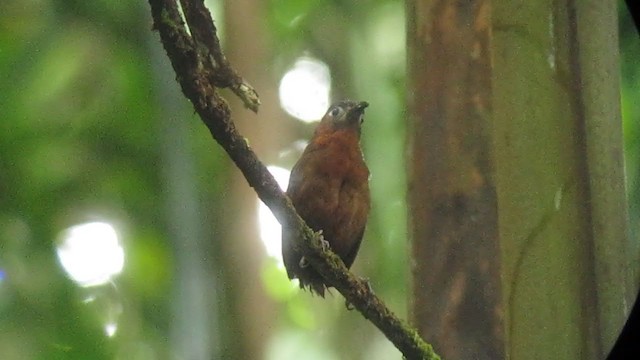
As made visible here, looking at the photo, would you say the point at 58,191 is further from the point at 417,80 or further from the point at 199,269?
the point at 417,80

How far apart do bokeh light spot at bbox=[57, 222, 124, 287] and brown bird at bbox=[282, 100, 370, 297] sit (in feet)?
0.98

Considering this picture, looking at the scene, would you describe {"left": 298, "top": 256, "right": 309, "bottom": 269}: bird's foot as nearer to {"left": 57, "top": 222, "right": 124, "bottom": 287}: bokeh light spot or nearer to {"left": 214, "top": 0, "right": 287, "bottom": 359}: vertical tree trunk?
Result: {"left": 214, "top": 0, "right": 287, "bottom": 359}: vertical tree trunk

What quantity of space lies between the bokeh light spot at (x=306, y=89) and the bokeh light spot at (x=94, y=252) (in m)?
0.28

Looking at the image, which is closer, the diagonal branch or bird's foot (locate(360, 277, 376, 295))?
the diagonal branch

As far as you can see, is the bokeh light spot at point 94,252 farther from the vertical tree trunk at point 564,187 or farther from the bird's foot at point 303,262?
the vertical tree trunk at point 564,187

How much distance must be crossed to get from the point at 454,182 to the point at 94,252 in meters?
0.47

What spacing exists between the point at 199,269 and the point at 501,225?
41cm

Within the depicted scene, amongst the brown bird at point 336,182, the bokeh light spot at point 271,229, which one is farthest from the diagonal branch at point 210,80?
the brown bird at point 336,182

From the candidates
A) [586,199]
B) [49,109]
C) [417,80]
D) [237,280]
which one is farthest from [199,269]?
[586,199]

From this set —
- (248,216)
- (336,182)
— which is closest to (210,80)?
(248,216)

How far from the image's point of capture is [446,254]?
1194mm

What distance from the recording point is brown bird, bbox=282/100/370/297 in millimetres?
1398

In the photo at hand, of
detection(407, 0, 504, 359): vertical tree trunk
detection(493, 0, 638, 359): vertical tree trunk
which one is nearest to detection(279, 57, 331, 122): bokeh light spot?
detection(407, 0, 504, 359): vertical tree trunk

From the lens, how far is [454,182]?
1.21 metres
